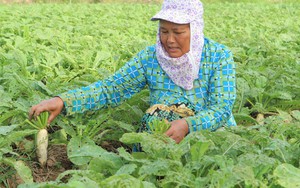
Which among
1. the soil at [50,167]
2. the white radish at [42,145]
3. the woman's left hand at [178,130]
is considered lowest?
the soil at [50,167]

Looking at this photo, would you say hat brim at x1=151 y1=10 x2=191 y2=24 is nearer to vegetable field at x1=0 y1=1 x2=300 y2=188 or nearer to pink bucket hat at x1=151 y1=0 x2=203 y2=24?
pink bucket hat at x1=151 y1=0 x2=203 y2=24

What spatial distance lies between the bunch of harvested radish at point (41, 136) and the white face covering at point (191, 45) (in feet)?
2.50

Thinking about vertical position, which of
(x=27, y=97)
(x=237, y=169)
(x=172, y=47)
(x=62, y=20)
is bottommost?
(x=62, y=20)

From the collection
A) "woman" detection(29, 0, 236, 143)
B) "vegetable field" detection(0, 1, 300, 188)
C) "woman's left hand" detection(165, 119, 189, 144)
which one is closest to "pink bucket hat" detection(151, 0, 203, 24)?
"woman" detection(29, 0, 236, 143)

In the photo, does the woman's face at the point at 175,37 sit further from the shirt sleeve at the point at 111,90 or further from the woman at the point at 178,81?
the shirt sleeve at the point at 111,90

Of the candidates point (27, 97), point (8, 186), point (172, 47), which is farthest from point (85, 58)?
point (8, 186)

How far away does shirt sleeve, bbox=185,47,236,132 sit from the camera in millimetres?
3203

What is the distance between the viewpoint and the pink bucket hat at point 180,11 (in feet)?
10.1

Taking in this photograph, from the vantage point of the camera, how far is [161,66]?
3406mm

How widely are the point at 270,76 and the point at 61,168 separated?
221 centimetres

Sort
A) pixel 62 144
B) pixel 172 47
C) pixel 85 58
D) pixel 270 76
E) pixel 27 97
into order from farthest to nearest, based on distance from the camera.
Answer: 1. pixel 85 58
2. pixel 270 76
3. pixel 27 97
4. pixel 62 144
5. pixel 172 47

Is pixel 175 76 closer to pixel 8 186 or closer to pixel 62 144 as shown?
pixel 62 144

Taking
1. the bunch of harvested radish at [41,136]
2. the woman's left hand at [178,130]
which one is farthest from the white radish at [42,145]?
the woman's left hand at [178,130]

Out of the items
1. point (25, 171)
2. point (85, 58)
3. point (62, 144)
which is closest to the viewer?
point (25, 171)
